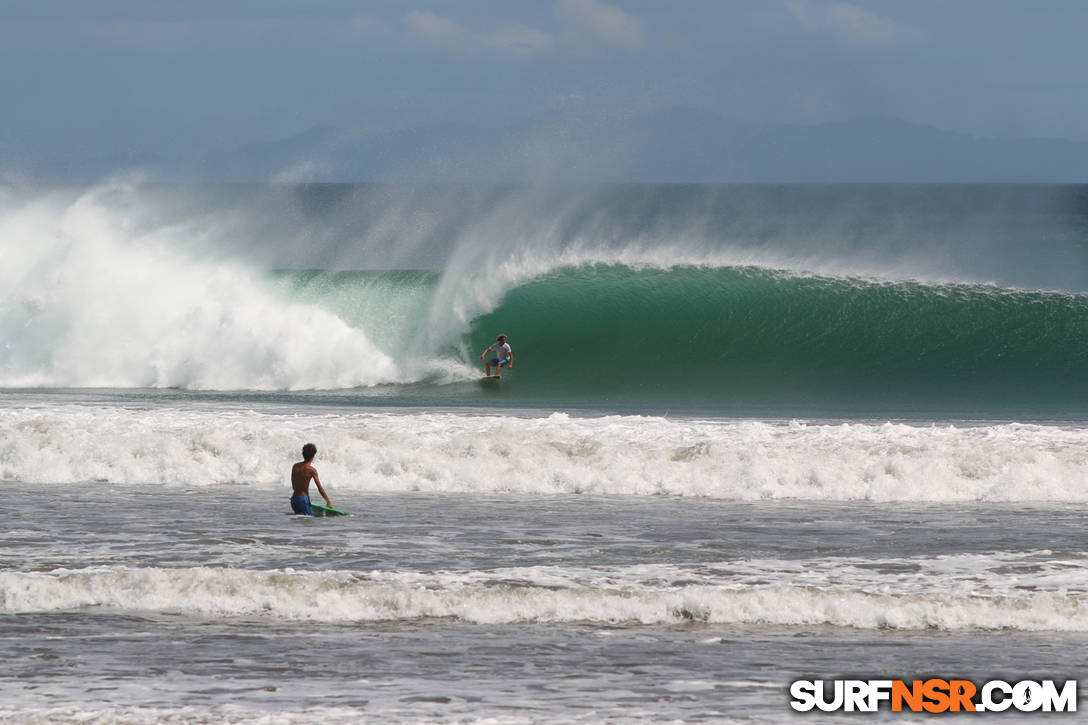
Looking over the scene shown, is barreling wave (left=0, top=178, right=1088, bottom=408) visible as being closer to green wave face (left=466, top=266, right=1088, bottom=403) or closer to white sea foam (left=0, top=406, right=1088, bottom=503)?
green wave face (left=466, top=266, right=1088, bottom=403)

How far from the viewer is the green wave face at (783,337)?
20.3 m

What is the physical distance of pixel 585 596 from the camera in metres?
7.48

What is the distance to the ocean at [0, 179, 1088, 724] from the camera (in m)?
6.37

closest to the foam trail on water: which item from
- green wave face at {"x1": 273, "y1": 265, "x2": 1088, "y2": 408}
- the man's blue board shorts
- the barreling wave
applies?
the barreling wave

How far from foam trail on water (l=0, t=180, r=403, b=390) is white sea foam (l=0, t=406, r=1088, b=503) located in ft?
21.9

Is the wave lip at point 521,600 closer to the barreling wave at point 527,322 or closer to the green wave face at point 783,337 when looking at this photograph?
the barreling wave at point 527,322

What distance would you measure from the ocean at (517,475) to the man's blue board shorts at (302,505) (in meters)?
0.27

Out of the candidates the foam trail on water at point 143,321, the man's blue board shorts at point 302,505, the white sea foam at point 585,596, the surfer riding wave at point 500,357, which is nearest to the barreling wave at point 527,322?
the foam trail on water at point 143,321

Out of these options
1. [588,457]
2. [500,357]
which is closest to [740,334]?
[500,357]

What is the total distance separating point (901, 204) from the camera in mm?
100688

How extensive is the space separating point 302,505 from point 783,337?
14.0 metres

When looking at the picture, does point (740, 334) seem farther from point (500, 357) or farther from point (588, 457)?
point (588, 457)

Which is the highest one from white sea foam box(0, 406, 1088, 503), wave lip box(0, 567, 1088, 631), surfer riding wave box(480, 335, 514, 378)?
surfer riding wave box(480, 335, 514, 378)

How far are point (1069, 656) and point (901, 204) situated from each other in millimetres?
99220
